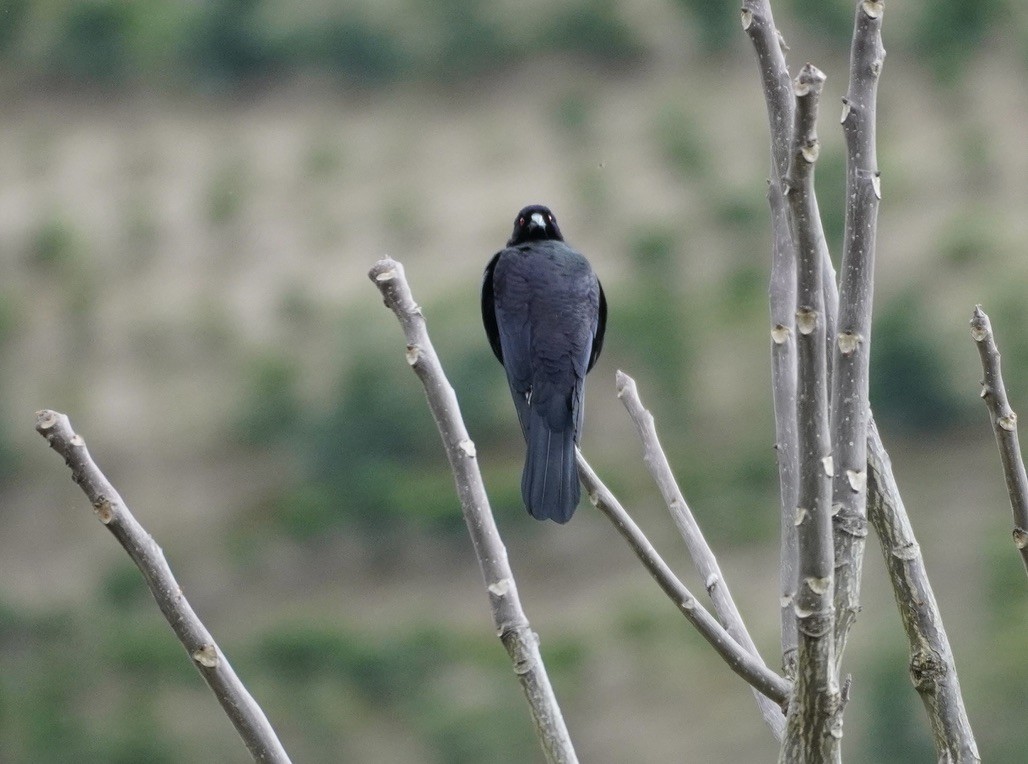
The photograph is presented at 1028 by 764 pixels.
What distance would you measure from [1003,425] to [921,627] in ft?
0.98

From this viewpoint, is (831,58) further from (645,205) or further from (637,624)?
(637,624)

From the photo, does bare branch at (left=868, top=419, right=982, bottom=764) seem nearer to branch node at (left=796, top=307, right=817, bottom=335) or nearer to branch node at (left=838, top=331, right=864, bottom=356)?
branch node at (left=838, top=331, right=864, bottom=356)

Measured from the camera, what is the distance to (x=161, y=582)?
155cm

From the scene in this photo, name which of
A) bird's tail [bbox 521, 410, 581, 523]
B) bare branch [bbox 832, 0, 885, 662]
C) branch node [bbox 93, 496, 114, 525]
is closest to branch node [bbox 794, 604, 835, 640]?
bare branch [bbox 832, 0, 885, 662]

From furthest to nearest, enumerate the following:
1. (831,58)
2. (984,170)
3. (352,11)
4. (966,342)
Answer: (352,11)
(831,58)
(984,170)
(966,342)

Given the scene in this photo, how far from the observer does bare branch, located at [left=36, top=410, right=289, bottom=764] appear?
1.55 m

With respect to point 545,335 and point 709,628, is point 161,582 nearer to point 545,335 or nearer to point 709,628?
point 709,628

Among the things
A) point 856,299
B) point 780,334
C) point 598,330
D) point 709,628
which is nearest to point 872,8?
point 856,299

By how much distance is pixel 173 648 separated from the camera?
1051 cm

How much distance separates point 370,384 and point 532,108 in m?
3.69

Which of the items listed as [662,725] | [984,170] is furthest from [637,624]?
[984,170]

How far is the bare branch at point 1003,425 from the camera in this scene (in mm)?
1669

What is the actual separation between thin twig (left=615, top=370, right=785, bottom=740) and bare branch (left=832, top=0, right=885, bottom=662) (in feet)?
0.97

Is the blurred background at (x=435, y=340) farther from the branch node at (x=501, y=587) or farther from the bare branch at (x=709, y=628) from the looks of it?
the branch node at (x=501, y=587)
